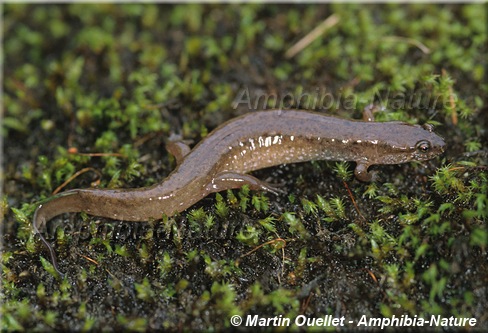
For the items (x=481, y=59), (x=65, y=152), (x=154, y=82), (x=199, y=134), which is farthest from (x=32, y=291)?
(x=481, y=59)

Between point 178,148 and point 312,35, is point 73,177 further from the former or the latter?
point 312,35

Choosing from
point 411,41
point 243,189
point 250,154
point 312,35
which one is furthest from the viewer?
point 312,35

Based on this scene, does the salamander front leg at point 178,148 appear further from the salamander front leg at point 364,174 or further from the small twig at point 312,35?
the small twig at point 312,35

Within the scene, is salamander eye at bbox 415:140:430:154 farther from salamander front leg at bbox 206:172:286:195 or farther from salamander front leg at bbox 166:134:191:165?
salamander front leg at bbox 166:134:191:165

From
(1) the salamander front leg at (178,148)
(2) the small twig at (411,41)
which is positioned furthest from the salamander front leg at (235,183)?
(2) the small twig at (411,41)

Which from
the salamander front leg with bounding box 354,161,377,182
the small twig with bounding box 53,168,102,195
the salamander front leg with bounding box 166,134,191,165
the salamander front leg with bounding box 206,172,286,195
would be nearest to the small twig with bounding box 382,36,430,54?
the salamander front leg with bounding box 354,161,377,182

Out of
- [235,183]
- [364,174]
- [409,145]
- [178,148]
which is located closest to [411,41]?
[409,145]

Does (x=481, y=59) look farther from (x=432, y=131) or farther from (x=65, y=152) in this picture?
(x=65, y=152)
